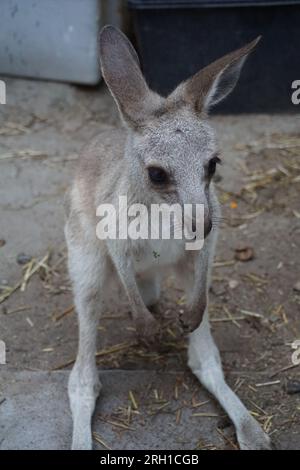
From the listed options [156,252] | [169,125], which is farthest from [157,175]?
[156,252]

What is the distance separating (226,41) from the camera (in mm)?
5234

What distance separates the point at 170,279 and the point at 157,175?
1.44 meters

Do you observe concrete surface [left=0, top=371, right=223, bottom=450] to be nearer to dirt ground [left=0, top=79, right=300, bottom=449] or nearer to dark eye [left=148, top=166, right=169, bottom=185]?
dirt ground [left=0, top=79, right=300, bottom=449]

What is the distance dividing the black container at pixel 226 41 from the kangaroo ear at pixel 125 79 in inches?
88.9

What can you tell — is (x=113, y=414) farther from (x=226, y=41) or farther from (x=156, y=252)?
(x=226, y=41)

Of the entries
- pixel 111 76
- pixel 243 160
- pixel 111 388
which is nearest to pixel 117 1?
pixel 243 160

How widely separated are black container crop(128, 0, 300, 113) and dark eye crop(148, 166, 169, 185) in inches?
107

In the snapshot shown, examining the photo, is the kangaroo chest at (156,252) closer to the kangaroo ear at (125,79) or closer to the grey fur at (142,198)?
the grey fur at (142,198)

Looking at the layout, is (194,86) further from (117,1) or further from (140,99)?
(117,1)

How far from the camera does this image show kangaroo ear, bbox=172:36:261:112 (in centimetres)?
283

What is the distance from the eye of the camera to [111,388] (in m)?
3.30

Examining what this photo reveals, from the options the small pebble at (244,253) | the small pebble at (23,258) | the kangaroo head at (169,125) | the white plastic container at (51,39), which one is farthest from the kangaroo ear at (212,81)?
the white plastic container at (51,39)

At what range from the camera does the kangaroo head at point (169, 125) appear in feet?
8.68

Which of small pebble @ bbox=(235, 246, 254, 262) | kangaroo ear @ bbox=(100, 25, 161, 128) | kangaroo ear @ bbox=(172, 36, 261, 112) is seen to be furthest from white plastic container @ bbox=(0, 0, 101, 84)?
kangaroo ear @ bbox=(172, 36, 261, 112)
